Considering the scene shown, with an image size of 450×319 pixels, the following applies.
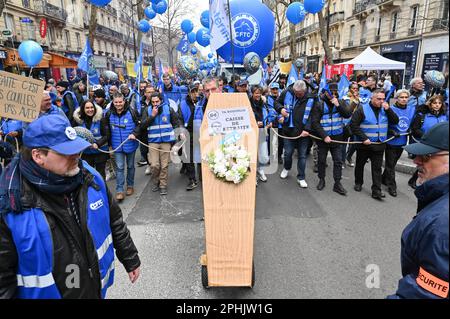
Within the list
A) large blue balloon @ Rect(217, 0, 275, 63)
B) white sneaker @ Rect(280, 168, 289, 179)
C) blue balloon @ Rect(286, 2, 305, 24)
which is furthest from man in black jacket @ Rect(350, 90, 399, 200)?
blue balloon @ Rect(286, 2, 305, 24)

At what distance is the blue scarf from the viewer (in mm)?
1557

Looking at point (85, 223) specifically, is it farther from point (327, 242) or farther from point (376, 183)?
point (376, 183)

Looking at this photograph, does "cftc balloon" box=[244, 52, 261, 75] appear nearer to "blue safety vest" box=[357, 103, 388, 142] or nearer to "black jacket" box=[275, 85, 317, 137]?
"black jacket" box=[275, 85, 317, 137]

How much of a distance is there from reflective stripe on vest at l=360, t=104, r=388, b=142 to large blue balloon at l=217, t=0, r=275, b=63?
363cm

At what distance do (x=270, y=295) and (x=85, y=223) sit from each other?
2.02m

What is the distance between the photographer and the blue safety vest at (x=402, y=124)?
5.45 m

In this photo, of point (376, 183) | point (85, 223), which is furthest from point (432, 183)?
point (376, 183)

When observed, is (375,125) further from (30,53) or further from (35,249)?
(30,53)

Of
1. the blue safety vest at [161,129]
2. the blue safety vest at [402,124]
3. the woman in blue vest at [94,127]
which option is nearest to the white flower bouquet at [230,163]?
the blue safety vest at [161,129]

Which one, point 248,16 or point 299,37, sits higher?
point 299,37

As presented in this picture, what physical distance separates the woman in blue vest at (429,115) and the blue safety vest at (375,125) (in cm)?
50

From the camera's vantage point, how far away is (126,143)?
546 cm

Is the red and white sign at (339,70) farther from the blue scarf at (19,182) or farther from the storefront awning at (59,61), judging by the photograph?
the storefront awning at (59,61)

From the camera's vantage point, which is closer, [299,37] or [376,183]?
[376,183]
